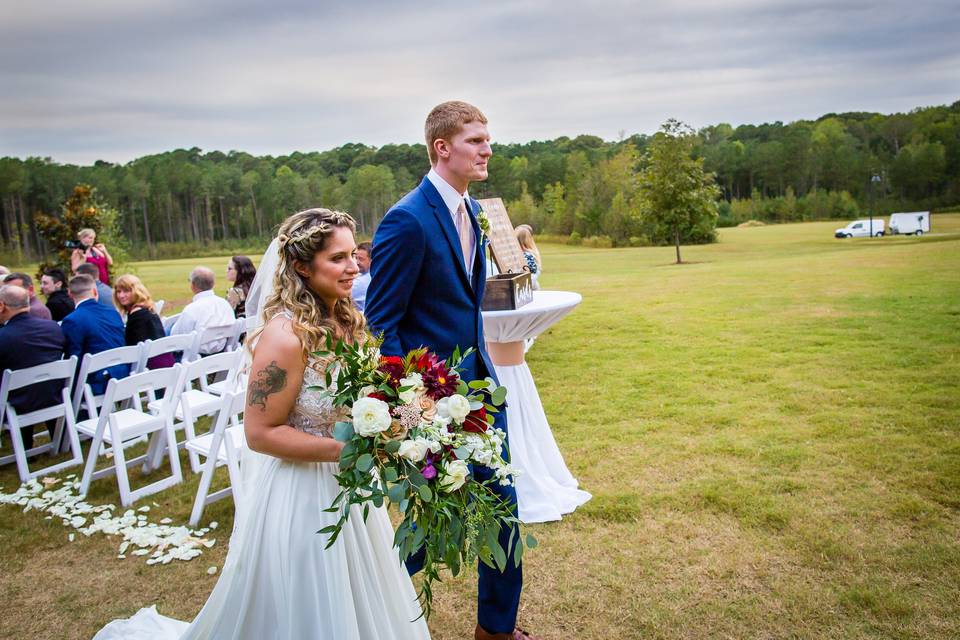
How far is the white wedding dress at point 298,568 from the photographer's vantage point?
7.77 feet

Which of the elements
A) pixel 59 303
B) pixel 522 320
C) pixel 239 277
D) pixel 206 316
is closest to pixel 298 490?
pixel 522 320

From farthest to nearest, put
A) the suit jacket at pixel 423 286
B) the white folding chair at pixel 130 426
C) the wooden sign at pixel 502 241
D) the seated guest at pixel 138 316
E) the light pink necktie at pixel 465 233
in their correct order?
the seated guest at pixel 138 316 < the white folding chair at pixel 130 426 < the wooden sign at pixel 502 241 < the light pink necktie at pixel 465 233 < the suit jacket at pixel 423 286

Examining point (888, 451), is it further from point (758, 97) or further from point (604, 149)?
point (604, 149)

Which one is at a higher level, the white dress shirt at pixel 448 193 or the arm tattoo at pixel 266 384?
the white dress shirt at pixel 448 193

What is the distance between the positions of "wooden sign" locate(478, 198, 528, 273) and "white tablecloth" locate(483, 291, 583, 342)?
1.12ft

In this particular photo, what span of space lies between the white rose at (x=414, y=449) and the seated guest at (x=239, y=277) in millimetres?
7042

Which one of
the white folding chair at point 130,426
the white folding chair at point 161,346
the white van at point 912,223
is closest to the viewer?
the white folding chair at point 130,426

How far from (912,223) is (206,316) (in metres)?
36.8

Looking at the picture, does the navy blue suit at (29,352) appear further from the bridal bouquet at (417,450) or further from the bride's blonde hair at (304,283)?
the bridal bouquet at (417,450)

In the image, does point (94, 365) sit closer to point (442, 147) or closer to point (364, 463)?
point (442, 147)

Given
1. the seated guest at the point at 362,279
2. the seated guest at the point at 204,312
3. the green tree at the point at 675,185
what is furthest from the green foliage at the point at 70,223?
→ the green tree at the point at 675,185

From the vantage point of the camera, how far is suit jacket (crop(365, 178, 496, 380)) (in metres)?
2.85

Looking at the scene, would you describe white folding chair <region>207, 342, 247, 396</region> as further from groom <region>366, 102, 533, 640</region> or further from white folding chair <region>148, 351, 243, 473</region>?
groom <region>366, 102, 533, 640</region>

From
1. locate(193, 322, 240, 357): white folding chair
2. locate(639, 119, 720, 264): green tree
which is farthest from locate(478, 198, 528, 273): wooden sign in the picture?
locate(639, 119, 720, 264): green tree
